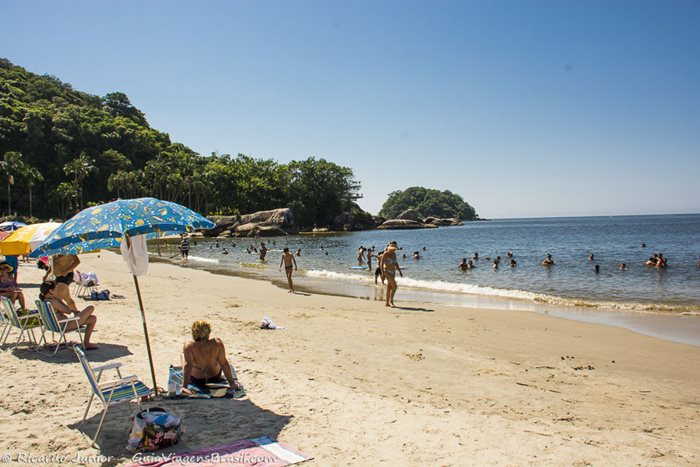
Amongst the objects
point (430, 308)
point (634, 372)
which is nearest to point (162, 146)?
point (430, 308)

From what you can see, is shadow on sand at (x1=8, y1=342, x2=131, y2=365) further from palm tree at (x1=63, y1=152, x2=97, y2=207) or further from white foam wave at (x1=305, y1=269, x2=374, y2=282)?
palm tree at (x1=63, y1=152, x2=97, y2=207)

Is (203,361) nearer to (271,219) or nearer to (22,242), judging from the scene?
(22,242)

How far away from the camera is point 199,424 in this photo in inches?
208

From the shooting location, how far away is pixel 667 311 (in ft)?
48.4

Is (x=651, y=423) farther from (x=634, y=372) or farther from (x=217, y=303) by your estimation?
(x=217, y=303)

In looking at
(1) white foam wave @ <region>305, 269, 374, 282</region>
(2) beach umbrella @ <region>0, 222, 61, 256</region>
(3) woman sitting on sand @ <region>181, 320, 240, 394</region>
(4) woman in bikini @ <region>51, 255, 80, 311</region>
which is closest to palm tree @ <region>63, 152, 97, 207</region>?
(1) white foam wave @ <region>305, 269, 374, 282</region>

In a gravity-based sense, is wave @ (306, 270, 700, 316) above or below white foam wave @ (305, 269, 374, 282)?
below

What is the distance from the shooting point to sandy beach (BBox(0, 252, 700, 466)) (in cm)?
483

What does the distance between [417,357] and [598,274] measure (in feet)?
69.3

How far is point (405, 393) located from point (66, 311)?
6.01m

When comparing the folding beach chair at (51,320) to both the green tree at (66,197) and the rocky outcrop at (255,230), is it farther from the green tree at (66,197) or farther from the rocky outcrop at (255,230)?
the green tree at (66,197)

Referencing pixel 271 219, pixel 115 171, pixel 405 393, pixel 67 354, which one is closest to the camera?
pixel 405 393

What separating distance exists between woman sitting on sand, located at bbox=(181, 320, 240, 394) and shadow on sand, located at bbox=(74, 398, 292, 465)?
0.32 metres

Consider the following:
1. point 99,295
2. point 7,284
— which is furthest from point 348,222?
point 7,284
